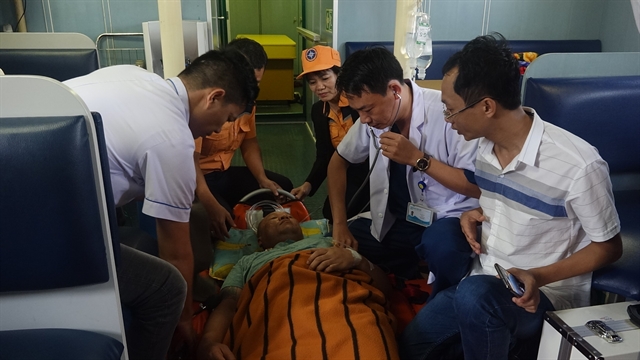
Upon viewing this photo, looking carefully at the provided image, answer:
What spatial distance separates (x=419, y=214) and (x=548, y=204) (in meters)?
0.69

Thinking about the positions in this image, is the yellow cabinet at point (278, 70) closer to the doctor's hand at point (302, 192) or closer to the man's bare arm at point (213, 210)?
the doctor's hand at point (302, 192)

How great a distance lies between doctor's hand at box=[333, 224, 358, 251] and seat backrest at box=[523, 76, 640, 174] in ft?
3.17

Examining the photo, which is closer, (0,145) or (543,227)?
(0,145)

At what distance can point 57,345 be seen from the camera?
3.74 ft

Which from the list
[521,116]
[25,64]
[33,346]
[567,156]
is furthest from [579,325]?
[25,64]

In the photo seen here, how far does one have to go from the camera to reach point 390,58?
6.08ft

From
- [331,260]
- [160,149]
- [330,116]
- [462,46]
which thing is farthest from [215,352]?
[462,46]

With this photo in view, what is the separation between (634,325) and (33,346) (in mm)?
1504

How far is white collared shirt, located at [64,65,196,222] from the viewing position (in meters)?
1.36

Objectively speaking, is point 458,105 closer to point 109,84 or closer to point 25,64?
point 109,84

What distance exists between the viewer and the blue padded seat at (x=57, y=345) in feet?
3.58

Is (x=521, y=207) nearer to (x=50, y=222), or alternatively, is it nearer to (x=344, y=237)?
(x=344, y=237)

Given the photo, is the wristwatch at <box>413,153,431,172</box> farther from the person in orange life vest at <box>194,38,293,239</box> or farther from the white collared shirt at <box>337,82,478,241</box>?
the person in orange life vest at <box>194,38,293,239</box>

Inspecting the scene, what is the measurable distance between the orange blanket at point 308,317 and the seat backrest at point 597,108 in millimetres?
1059
